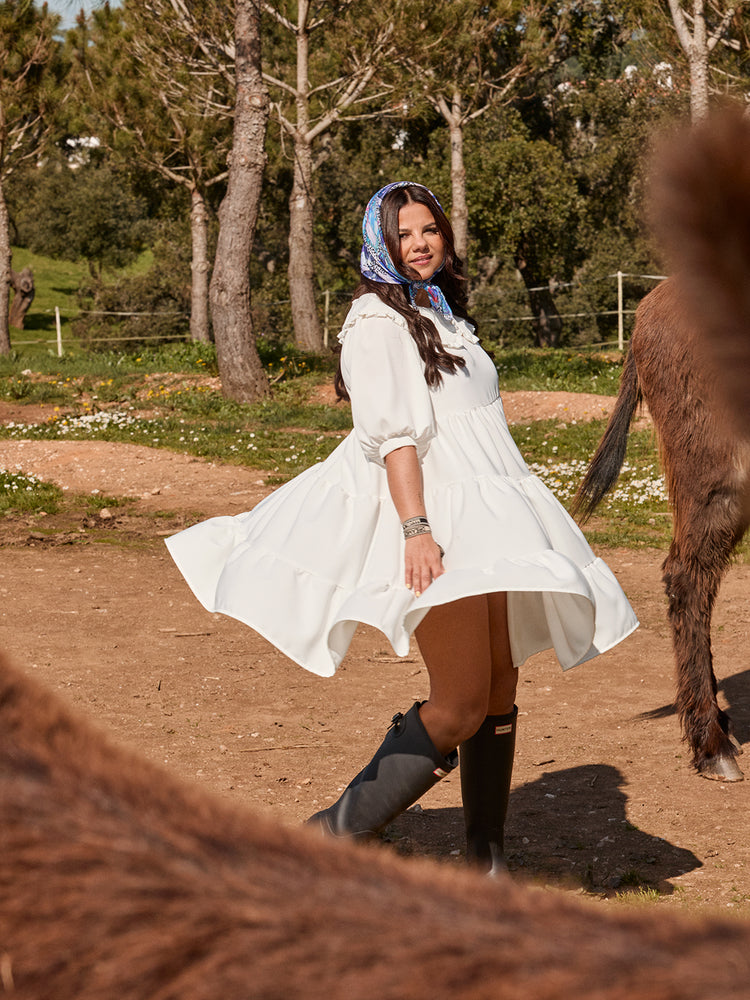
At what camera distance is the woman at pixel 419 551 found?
2518 millimetres

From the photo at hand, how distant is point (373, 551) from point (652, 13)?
65.0 ft

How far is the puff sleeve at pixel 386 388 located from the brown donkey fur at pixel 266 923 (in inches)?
82.5

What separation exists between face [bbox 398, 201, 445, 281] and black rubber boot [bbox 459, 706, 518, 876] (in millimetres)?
1236

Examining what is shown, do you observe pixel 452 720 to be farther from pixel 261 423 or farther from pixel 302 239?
pixel 302 239

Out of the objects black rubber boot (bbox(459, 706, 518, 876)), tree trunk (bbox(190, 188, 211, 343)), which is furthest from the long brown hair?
tree trunk (bbox(190, 188, 211, 343))

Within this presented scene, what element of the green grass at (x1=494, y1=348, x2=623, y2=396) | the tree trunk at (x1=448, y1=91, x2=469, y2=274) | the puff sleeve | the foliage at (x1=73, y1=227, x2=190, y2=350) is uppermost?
the tree trunk at (x1=448, y1=91, x2=469, y2=274)

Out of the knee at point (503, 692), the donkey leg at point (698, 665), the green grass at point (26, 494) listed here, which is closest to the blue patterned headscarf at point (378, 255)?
the knee at point (503, 692)

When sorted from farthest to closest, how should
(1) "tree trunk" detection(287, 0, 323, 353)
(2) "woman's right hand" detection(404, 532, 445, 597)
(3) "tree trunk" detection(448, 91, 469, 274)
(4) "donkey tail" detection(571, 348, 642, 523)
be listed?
(3) "tree trunk" detection(448, 91, 469, 274) < (1) "tree trunk" detection(287, 0, 323, 353) < (4) "donkey tail" detection(571, 348, 642, 523) < (2) "woman's right hand" detection(404, 532, 445, 597)

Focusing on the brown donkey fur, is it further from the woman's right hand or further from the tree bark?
the tree bark

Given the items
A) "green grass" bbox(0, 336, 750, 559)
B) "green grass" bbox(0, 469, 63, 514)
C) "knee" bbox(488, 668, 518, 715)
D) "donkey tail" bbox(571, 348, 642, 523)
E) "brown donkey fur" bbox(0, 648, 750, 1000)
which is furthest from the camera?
"green grass" bbox(0, 336, 750, 559)

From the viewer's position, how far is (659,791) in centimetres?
386

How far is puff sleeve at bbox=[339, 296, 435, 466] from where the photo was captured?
2598 mm

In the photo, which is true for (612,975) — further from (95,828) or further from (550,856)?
(550,856)

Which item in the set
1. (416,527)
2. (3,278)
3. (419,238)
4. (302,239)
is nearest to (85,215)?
(3,278)
